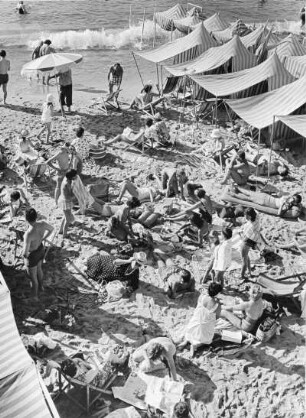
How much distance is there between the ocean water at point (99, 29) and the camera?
18.1 meters

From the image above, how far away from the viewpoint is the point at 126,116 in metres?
13.4

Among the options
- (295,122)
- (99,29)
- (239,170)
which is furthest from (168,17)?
(239,170)

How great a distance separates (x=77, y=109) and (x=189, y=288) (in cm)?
769

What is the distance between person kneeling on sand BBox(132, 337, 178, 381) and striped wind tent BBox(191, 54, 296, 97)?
7612 millimetres

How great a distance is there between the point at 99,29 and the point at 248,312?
891 inches

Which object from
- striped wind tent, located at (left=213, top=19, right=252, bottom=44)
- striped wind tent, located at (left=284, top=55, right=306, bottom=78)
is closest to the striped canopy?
striped wind tent, located at (left=284, top=55, right=306, bottom=78)

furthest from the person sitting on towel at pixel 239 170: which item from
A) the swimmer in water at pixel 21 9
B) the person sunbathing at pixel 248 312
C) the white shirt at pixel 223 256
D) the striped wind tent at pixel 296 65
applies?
the swimmer in water at pixel 21 9

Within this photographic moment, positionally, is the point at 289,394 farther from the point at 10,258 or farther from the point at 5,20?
the point at 5,20

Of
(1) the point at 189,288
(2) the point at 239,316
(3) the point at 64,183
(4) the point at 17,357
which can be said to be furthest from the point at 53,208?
(4) the point at 17,357

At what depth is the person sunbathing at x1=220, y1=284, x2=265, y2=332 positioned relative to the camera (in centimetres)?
650

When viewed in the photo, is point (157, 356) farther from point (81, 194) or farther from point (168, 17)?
point (168, 17)

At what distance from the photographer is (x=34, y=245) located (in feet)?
22.4

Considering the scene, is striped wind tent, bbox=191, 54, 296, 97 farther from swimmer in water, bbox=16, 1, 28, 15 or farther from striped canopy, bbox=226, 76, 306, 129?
swimmer in water, bbox=16, 1, 28, 15

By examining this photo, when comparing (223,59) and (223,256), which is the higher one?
(223,59)
